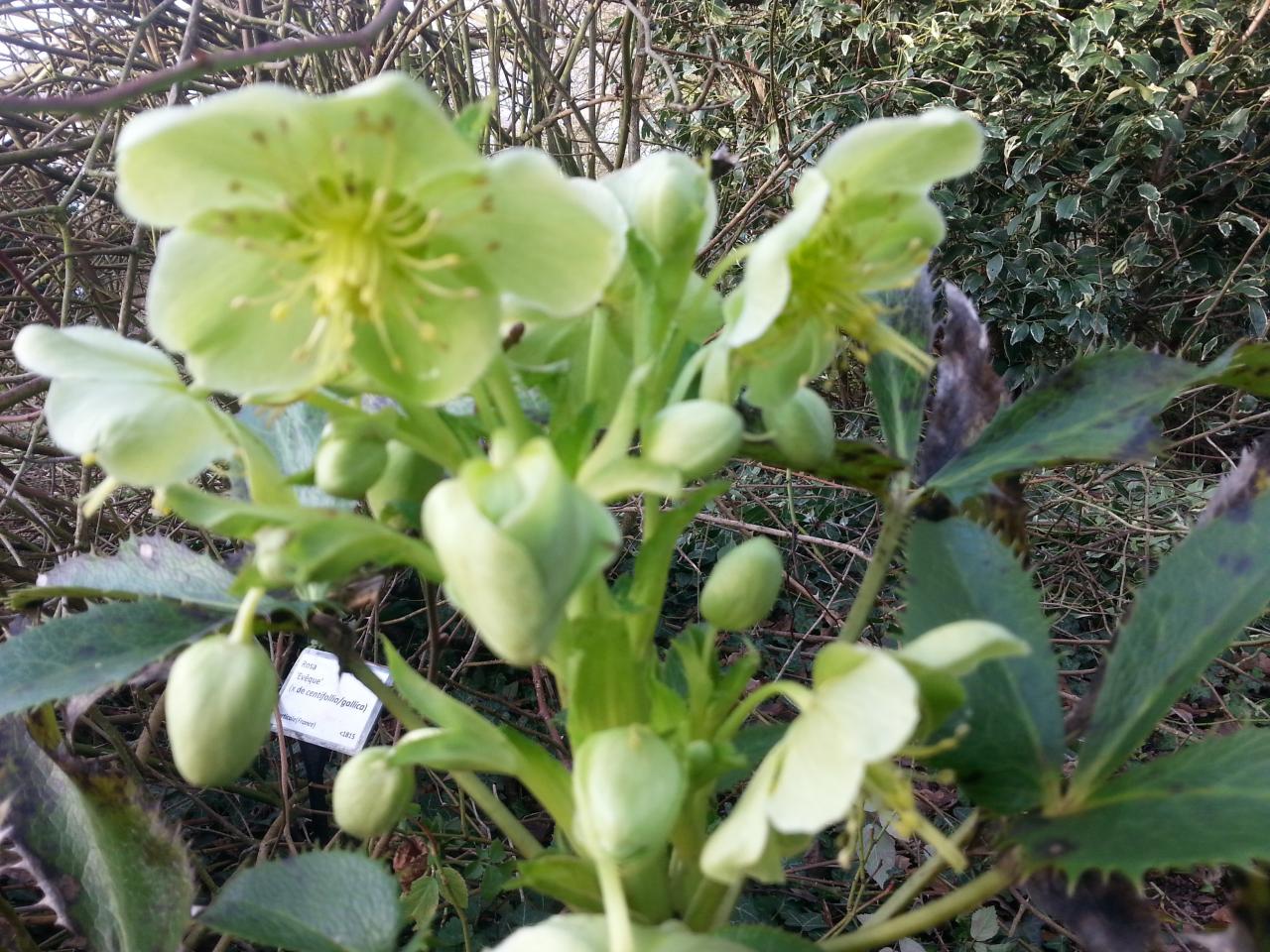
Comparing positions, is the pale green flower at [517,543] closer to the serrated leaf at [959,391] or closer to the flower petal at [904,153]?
the flower petal at [904,153]

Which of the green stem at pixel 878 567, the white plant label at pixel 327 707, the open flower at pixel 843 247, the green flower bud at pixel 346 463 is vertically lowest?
the white plant label at pixel 327 707

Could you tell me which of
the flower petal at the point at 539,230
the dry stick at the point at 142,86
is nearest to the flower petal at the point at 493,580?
the flower petal at the point at 539,230

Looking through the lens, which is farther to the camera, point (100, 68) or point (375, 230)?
point (100, 68)

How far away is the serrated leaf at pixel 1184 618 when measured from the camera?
397mm

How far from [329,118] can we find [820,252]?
207mm

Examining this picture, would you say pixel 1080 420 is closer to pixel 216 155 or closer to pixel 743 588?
pixel 743 588

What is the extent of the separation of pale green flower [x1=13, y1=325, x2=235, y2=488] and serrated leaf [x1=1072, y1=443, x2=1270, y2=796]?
1.36 feet

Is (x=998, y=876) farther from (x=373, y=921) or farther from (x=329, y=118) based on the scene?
(x=329, y=118)

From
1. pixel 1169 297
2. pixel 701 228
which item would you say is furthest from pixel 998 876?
pixel 1169 297

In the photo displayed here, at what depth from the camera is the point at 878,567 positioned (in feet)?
1.55

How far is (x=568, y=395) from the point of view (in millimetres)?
415

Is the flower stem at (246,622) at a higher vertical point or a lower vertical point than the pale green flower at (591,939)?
higher

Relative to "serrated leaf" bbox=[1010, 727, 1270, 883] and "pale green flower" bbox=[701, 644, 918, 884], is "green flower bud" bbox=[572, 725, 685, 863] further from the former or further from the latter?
"serrated leaf" bbox=[1010, 727, 1270, 883]

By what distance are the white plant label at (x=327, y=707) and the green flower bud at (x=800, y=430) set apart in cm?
47
